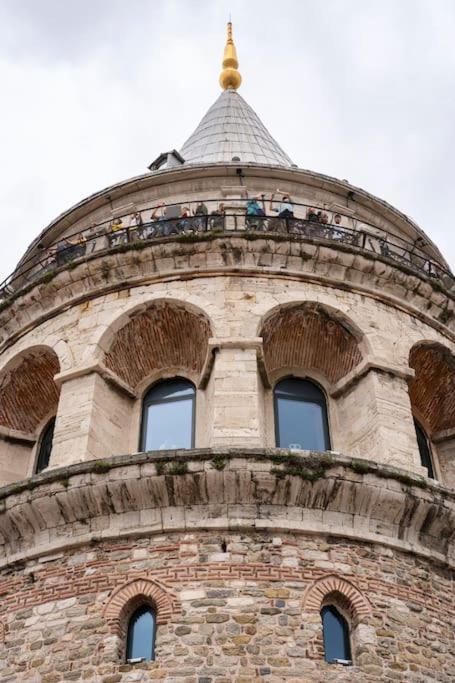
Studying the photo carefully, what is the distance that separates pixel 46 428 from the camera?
18.0 metres

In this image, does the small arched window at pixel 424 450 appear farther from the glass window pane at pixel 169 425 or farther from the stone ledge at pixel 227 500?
the glass window pane at pixel 169 425

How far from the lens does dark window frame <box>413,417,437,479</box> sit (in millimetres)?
17609

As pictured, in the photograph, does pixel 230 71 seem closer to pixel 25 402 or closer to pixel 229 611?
pixel 25 402

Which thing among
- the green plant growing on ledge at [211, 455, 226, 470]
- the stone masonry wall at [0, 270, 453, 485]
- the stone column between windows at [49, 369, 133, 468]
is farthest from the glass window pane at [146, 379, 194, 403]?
the green plant growing on ledge at [211, 455, 226, 470]

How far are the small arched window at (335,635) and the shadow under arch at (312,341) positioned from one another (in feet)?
16.0

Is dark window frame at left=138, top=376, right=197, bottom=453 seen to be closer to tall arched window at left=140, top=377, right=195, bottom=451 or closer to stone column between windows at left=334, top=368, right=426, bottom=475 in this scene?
tall arched window at left=140, top=377, right=195, bottom=451

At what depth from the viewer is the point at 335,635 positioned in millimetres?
12898

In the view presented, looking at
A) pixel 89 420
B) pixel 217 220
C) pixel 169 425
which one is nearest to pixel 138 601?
pixel 89 420

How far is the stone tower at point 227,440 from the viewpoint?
12711 millimetres

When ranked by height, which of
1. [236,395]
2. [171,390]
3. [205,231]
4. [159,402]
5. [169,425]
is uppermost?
[205,231]

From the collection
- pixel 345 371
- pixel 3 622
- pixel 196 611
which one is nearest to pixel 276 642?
pixel 196 611

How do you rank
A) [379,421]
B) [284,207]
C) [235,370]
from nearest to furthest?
[379,421] < [235,370] < [284,207]

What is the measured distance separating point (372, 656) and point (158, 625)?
2.68 meters

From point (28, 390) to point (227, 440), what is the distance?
15.9 feet
